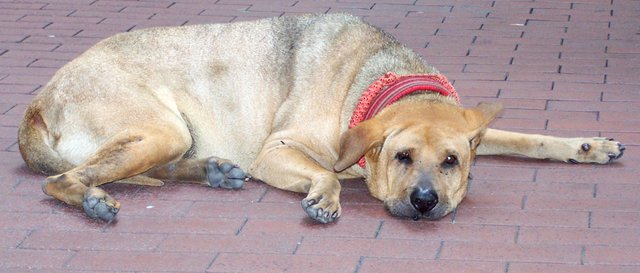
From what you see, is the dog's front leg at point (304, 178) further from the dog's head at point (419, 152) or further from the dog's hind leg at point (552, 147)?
the dog's hind leg at point (552, 147)

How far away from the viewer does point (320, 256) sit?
5.26 metres

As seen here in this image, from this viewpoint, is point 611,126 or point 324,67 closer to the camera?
point 324,67

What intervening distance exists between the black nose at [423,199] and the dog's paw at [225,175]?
3.37 feet

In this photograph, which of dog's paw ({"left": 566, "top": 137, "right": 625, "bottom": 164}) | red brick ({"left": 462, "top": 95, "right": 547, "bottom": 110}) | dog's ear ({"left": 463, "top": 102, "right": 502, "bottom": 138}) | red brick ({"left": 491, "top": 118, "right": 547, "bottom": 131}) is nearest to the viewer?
dog's ear ({"left": 463, "top": 102, "right": 502, "bottom": 138})

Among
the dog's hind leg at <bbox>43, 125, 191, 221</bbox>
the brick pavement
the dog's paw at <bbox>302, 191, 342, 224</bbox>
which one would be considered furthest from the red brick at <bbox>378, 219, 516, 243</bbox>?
the dog's hind leg at <bbox>43, 125, 191, 221</bbox>

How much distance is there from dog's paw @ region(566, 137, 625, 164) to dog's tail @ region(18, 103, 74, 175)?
2686mm

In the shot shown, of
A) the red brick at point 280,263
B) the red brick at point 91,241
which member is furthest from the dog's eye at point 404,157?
the red brick at point 91,241

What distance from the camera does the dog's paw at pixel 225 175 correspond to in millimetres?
6164

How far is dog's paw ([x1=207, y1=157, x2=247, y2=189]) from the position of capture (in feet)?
20.2

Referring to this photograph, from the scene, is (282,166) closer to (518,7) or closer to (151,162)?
(151,162)

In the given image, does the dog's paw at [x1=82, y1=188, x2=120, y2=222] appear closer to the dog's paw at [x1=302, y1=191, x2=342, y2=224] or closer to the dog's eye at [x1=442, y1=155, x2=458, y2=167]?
the dog's paw at [x1=302, y1=191, x2=342, y2=224]

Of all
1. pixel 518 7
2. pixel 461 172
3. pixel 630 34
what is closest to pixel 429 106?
pixel 461 172

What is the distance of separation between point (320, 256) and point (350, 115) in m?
1.11

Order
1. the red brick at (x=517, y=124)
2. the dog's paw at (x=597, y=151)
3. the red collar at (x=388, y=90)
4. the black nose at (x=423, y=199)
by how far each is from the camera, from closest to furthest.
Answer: the black nose at (x=423, y=199), the red collar at (x=388, y=90), the dog's paw at (x=597, y=151), the red brick at (x=517, y=124)
